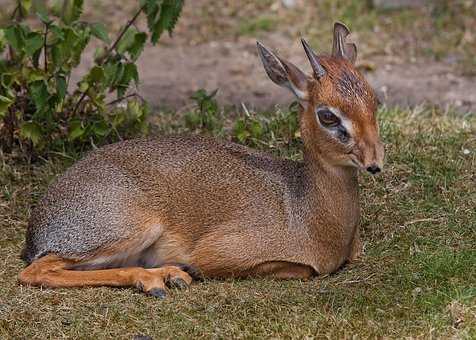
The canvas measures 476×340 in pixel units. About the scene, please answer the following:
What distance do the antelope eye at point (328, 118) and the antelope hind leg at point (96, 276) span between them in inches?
42.6

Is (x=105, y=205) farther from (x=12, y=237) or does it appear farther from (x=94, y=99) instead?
(x=94, y=99)

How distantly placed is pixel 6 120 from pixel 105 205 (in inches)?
62.4

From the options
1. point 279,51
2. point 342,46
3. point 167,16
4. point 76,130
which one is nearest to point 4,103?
point 76,130

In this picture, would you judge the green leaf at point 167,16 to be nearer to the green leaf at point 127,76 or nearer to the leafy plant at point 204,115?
the green leaf at point 127,76

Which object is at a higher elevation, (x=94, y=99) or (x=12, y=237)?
(x=94, y=99)

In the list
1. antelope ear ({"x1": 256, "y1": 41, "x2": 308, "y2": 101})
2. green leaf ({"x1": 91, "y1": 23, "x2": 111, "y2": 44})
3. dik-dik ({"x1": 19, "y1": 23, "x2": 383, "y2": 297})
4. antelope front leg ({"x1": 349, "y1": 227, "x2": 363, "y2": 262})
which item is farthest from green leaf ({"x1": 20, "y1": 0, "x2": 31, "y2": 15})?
antelope front leg ({"x1": 349, "y1": 227, "x2": 363, "y2": 262})

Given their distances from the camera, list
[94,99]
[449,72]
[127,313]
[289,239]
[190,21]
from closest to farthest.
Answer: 1. [127,313]
2. [289,239]
3. [94,99]
4. [449,72]
5. [190,21]

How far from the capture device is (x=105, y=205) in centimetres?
570

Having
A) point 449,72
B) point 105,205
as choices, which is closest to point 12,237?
point 105,205

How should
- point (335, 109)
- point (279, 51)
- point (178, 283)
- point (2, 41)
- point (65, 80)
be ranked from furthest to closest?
point (279, 51)
point (2, 41)
point (65, 80)
point (178, 283)
point (335, 109)

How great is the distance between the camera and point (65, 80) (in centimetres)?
655

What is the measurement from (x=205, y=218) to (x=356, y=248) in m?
0.85

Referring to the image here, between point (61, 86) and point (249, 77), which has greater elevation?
point (61, 86)

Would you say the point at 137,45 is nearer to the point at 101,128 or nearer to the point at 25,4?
the point at 101,128
